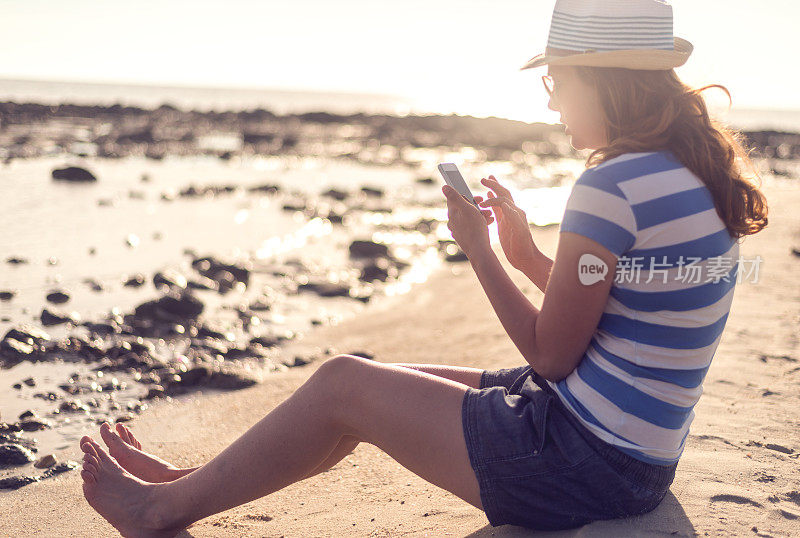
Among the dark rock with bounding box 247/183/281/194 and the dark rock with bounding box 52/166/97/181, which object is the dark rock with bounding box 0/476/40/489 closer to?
the dark rock with bounding box 247/183/281/194

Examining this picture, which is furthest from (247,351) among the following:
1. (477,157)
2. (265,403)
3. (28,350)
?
(477,157)

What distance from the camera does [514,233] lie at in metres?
2.96

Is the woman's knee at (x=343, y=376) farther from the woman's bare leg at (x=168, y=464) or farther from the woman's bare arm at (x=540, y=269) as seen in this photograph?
the woman's bare arm at (x=540, y=269)

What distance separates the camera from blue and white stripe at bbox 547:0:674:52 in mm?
2252

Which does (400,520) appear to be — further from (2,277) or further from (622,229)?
(2,277)

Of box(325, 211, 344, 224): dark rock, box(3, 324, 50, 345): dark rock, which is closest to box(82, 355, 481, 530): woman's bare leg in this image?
box(3, 324, 50, 345): dark rock

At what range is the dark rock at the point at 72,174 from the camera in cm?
1354

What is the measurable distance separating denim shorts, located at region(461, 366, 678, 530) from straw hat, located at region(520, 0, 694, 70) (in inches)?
42.1

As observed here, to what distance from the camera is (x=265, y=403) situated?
4.69 meters

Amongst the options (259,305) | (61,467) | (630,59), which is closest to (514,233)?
(630,59)

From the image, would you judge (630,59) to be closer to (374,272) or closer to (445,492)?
(445,492)

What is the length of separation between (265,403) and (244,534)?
1.62m

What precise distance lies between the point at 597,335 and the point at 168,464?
180 cm

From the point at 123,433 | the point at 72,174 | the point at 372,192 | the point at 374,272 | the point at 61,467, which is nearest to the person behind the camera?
the point at 123,433
